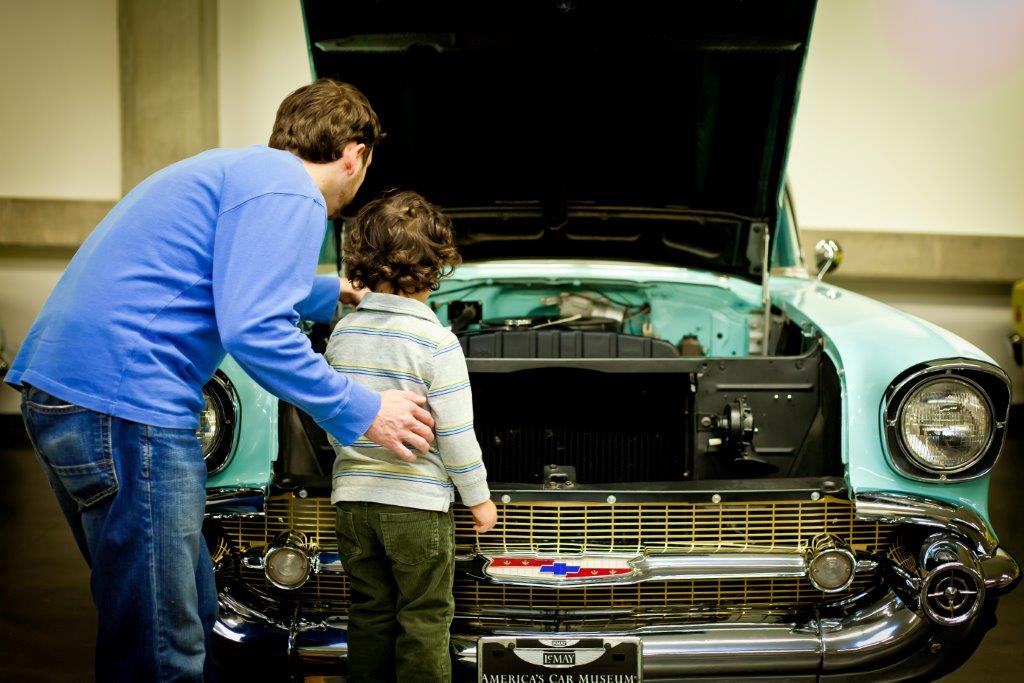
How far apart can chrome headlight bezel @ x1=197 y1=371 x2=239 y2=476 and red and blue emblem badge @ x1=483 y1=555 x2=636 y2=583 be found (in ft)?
1.90

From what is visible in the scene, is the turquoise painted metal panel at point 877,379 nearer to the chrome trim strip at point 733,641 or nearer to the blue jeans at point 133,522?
the chrome trim strip at point 733,641

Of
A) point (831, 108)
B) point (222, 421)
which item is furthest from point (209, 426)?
point (831, 108)

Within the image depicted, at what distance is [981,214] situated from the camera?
21.0 feet

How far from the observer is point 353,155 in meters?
1.59

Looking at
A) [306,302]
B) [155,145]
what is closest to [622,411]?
[306,302]

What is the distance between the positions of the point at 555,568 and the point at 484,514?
0.24 meters

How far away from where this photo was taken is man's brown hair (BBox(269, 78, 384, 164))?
155cm

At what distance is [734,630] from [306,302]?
1.09 meters

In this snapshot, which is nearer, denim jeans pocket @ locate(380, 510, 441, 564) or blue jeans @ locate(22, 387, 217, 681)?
blue jeans @ locate(22, 387, 217, 681)

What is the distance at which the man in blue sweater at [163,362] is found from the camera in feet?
4.55

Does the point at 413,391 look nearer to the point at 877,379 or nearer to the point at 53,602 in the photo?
the point at 877,379

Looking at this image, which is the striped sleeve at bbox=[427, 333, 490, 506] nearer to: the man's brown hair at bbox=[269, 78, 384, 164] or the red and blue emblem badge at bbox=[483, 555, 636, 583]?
the red and blue emblem badge at bbox=[483, 555, 636, 583]

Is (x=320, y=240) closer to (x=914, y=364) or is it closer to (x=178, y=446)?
(x=178, y=446)

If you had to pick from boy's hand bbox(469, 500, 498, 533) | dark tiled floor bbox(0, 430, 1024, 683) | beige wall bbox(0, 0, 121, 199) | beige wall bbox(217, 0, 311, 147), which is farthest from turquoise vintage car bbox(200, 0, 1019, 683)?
beige wall bbox(0, 0, 121, 199)
